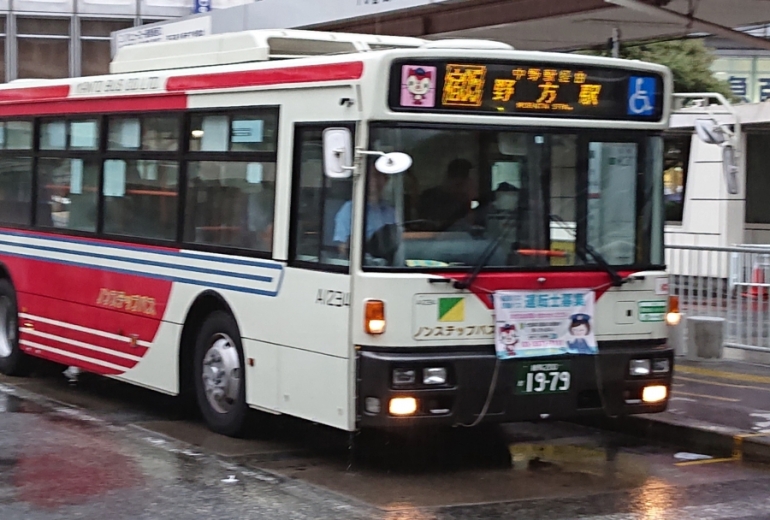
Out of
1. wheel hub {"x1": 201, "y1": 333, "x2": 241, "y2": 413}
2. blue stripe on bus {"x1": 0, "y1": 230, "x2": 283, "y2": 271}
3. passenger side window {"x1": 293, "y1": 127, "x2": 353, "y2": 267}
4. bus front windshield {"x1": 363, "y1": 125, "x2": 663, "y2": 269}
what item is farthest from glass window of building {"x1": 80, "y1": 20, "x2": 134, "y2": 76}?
bus front windshield {"x1": 363, "y1": 125, "x2": 663, "y2": 269}

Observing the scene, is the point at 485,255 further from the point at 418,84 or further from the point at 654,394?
the point at 654,394

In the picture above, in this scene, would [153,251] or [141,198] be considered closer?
[153,251]

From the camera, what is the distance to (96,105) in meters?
11.8

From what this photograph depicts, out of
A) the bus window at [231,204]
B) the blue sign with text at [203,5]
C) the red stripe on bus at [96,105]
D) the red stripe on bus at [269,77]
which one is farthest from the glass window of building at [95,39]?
the bus window at [231,204]

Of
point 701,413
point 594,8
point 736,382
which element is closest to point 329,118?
point 701,413

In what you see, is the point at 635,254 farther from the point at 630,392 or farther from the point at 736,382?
the point at 736,382

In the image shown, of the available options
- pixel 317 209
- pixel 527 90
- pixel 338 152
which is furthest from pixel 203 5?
pixel 338 152

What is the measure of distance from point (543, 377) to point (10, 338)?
6.83 metres

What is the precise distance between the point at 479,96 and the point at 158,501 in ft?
10.9

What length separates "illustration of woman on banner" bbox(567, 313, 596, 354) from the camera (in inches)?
346

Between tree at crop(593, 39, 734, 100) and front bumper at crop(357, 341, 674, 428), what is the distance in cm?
2402

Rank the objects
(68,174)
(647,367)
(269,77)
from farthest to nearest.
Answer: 1. (68,174)
2. (269,77)
3. (647,367)

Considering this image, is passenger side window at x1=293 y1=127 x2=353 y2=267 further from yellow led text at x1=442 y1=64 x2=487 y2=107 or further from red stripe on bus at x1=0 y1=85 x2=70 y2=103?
red stripe on bus at x1=0 y1=85 x2=70 y2=103

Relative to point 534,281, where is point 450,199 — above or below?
above
